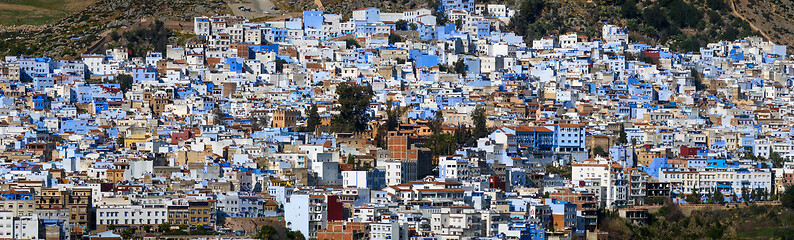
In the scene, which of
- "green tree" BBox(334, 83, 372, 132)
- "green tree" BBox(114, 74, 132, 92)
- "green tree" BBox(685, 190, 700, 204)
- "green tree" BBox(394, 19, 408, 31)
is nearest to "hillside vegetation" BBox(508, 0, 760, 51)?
"green tree" BBox(394, 19, 408, 31)

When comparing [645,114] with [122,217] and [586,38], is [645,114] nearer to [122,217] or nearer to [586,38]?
[586,38]

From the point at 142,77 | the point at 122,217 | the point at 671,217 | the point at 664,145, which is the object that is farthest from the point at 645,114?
the point at 122,217

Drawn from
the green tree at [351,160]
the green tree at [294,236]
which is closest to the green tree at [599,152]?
the green tree at [351,160]

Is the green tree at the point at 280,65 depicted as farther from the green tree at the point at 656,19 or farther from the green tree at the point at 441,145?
the green tree at the point at 656,19

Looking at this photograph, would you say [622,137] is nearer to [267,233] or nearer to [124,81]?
[267,233]

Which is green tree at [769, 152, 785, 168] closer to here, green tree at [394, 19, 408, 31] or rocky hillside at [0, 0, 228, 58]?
green tree at [394, 19, 408, 31]

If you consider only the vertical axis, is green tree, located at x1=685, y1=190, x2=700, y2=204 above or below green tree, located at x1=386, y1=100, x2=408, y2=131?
below
